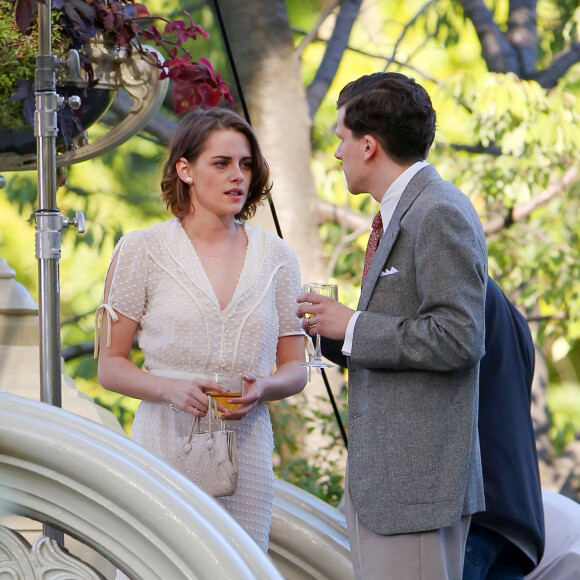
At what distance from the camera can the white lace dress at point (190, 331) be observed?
201 centimetres

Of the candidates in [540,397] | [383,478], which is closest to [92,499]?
[383,478]

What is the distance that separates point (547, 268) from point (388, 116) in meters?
4.66

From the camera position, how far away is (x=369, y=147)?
180cm

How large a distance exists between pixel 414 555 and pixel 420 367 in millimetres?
312

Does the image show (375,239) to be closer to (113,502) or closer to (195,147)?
(195,147)

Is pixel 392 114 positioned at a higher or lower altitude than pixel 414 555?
higher

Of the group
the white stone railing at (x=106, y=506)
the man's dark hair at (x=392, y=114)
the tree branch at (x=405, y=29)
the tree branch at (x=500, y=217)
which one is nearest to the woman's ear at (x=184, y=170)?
the man's dark hair at (x=392, y=114)

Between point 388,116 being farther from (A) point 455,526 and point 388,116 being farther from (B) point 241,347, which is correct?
(A) point 455,526

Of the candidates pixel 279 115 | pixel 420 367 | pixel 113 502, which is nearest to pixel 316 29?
pixel 279 115

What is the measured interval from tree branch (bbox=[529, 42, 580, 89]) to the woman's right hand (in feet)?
18.6

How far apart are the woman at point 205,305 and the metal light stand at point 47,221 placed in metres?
0.20

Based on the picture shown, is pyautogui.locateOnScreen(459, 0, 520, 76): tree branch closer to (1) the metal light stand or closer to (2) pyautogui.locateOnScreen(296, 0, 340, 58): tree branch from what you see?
(2) pyautogui.locateOnScreen(296, 0, 340, 58): tree branch

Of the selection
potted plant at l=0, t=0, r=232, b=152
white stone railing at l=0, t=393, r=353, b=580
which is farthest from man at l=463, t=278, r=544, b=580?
white stone railing at l=0, t=393, r=353, b=580

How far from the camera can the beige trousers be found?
1.71 meters
